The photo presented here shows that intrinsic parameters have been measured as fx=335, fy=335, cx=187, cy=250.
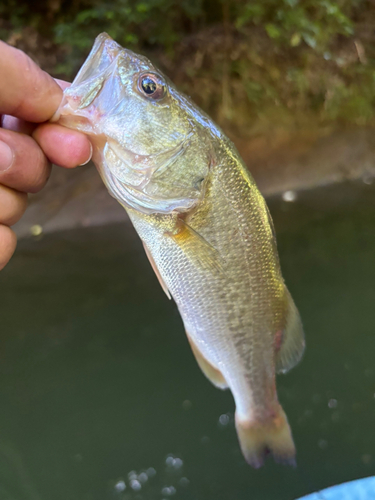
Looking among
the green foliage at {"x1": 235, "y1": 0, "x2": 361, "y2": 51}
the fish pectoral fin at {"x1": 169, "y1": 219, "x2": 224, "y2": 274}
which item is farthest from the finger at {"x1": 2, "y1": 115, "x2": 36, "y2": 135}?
the green foliage at {"x1": 235, "y1": 0, "x2": 361, "y2": 51}

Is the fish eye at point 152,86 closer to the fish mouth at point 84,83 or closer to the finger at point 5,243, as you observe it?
the fish mouth at point 84,83

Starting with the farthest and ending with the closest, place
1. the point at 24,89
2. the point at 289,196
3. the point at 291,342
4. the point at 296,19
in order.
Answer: the point at 289,196, the point at 296,19, the point at 291,342, the point at 24,89

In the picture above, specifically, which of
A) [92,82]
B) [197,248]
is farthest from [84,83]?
[197,248]

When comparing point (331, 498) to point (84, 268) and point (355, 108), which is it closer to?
point (84, 268)

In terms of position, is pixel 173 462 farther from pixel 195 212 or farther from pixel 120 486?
pixel 195 212

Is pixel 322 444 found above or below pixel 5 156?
below

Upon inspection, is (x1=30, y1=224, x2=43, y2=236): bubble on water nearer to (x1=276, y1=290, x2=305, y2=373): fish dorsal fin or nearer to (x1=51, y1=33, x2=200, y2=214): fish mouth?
(x1=51, y1=33, x2=200, y2=214): fish mouth

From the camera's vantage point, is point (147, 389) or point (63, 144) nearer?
point (63, 144)
